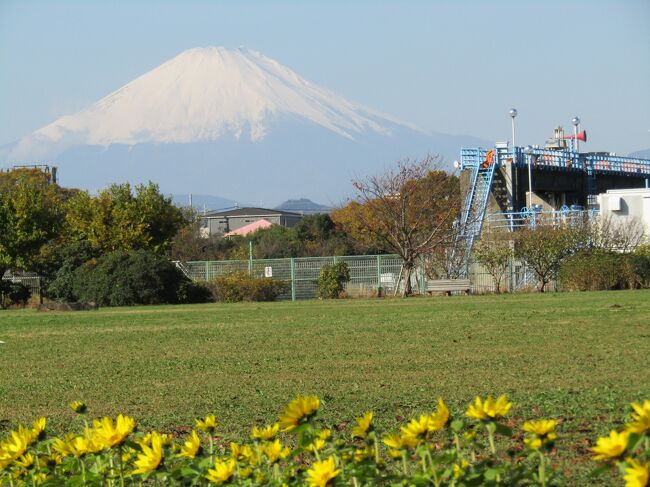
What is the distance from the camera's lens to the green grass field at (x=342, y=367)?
A: 957 cm

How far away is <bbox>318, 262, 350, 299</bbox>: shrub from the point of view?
4116cm

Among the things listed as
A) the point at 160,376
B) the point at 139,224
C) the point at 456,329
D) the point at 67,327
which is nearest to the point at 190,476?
the point at 160,376

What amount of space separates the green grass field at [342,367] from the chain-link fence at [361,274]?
55.7ft

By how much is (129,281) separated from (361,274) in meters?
9.35

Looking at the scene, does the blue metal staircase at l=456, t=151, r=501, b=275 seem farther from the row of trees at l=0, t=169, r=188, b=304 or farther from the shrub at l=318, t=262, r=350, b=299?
the row of trees at l=0, t=169, r=188, b=304

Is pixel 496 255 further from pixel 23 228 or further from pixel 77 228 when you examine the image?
pixel 77 228

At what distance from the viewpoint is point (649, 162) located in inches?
2677

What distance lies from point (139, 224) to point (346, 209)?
80.9 feet

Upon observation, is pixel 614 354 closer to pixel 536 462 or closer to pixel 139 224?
pixel 536 462

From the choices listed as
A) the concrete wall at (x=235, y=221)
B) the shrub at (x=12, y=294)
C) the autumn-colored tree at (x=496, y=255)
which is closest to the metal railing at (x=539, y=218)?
the autumn-colored tree at (x=496, y=255)

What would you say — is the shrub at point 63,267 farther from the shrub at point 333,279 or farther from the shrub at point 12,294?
the shrub at point 333,279

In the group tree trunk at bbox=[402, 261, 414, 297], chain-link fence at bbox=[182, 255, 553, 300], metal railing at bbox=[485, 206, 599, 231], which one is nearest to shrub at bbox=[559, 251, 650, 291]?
chain-link fence at bbox=[182, 255, 553, 300]

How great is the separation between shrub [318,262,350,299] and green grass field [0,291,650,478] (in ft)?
55.9

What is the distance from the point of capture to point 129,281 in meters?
39.6
